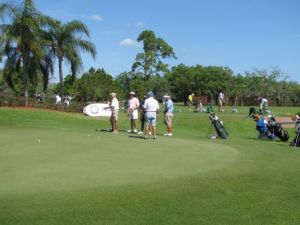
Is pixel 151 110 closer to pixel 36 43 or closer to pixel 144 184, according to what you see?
pixel 144 184

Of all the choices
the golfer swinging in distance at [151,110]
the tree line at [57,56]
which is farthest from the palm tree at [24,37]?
the golfer swinging in distance at [151,110]

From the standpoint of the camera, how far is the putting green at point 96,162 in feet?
23.9

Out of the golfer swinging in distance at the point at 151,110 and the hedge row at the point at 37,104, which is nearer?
the golfer swinging in distance at the point at 151,110

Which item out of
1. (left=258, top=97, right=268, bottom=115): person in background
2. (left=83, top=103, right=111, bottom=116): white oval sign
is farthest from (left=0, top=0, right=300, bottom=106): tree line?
(left=258, top=97, right=268, bottom=115): person in background

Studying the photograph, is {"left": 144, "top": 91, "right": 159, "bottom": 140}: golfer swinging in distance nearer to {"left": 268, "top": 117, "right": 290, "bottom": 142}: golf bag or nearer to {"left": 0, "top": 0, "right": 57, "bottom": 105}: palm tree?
{"left": 268, "top": 117, "right": 290, "bottom": 142}: golf bag

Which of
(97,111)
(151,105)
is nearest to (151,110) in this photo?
(151,105)

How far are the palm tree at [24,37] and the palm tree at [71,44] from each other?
114cm

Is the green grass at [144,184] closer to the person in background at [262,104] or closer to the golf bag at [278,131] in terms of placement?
the golf bag at [278,131]

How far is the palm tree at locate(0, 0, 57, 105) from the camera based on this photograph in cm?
2872

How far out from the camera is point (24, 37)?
95.1 ft

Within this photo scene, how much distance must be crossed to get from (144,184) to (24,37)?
81.9 feet

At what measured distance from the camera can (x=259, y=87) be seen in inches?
3260

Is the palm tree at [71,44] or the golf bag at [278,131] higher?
the palm tree at [71,44]

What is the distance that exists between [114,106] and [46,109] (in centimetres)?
1329
